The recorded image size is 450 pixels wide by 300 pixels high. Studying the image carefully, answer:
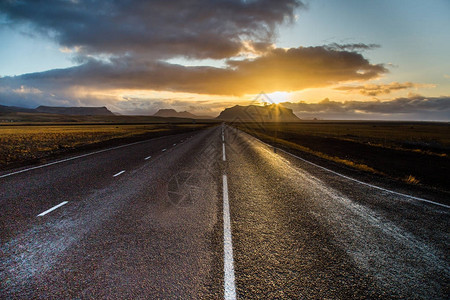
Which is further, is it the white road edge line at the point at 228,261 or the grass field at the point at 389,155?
the grass field at the point at 389,155

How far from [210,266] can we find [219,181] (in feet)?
16.7

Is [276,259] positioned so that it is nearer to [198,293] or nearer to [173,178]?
[198,293]

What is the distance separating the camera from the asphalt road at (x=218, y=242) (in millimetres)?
2838

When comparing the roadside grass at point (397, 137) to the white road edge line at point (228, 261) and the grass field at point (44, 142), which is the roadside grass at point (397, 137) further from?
the grass field at point (44, 142)

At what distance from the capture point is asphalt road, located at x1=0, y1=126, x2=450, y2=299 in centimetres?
284

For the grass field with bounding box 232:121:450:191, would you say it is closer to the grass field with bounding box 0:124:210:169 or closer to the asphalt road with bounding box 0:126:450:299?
the asphalt road with bounding box 0:126:450:299

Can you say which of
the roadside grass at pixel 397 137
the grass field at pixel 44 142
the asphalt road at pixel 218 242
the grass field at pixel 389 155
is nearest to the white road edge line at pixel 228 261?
the asphalt road at pixel 218 242

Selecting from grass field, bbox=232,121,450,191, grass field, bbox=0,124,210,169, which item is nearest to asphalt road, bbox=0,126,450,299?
grass field, bbox=232,121,450,191

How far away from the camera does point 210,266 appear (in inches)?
127

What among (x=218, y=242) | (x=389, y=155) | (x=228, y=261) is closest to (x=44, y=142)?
(x=218, y=242)

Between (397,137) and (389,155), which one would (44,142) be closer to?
(389,155)

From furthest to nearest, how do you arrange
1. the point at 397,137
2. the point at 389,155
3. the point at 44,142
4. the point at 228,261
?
1. the point at 397,137
2. the point at 44,142
3. the point at 389,155
4. the point at 228,261

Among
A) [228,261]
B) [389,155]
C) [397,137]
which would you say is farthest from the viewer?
[397,137]

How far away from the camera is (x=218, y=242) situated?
3.90 metres
